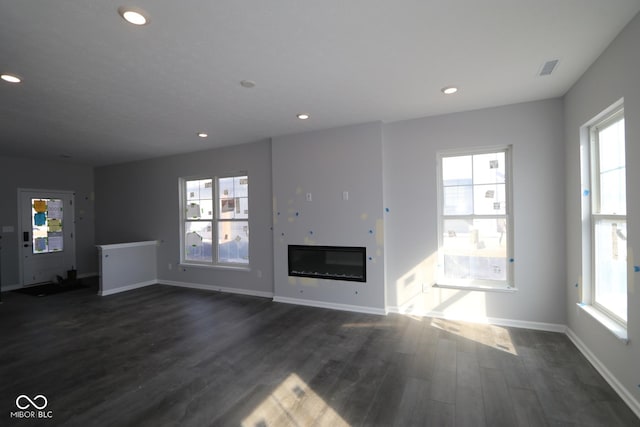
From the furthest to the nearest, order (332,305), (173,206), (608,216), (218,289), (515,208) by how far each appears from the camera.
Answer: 1. (173,206)
2. (218,289)
3. (332,305)
4. (515,208)
5. (608,216)

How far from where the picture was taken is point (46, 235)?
651 cm

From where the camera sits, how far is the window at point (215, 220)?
5.48 meters

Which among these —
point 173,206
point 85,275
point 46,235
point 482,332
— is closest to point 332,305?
point 482,332

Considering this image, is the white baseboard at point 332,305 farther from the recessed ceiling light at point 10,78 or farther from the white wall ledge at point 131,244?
the recessed ceiling light at point 10,78

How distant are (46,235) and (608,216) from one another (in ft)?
30.1

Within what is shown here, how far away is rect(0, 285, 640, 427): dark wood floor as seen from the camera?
211 cm

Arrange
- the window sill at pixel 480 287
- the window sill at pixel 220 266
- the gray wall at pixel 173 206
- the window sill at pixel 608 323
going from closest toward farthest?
the window sill at pixel 608 323, the window sill at pixel 480 287, the gray wall at pixel 173 206, the window sill at pixel 220 266

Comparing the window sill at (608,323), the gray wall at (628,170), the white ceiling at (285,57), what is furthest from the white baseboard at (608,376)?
the white ceiling at (285,57)

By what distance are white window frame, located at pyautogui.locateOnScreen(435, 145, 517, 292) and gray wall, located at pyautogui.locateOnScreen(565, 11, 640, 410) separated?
0.56m

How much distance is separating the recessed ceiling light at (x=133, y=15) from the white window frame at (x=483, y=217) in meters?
3.38

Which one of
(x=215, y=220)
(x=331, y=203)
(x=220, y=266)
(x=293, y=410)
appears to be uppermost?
(x=331, y=203)

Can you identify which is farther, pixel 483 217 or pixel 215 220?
pixel 215 220

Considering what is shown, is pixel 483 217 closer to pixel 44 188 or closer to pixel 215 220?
pixel 215 220

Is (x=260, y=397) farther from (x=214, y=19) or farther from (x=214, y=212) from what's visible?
(x=214, y=212)
